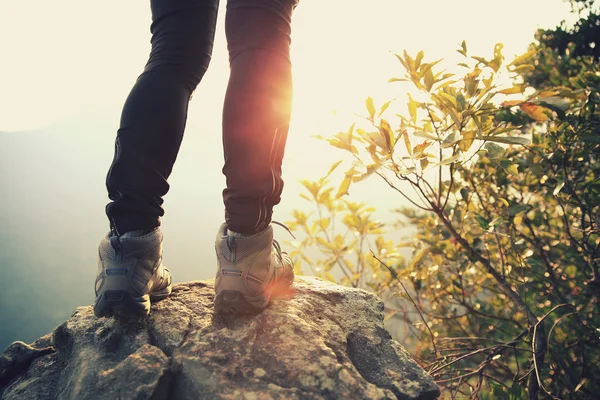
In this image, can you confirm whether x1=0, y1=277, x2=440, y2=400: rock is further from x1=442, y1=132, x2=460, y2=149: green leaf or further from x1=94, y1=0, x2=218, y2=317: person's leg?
x1=442, y1=132, x2=460, y2=149: green leaf

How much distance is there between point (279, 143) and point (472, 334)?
2.52 metres

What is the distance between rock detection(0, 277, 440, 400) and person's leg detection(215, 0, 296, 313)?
0.14m

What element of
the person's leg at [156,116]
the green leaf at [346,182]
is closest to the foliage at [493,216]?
the green leaf at [346,182]

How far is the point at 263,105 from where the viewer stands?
112 centimetres

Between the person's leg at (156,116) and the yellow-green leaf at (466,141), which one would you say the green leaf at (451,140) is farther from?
the person's leg at (156,116)

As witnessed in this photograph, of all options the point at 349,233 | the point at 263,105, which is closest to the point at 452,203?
the point at 349,233

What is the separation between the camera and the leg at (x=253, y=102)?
3.68 ft

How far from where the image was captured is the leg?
1122mm

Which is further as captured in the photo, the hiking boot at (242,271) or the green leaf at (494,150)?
A: the hiking boot at (242,271)

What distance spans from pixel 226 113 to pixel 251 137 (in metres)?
0.11

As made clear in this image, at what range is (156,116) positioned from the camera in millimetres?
1122

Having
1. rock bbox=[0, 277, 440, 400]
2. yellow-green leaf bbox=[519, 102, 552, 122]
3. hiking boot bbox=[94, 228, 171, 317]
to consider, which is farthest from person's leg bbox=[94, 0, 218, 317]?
yellow-green leaf bbox=[519, 102, 552, 122]

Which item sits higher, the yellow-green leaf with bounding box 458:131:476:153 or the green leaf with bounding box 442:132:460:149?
the yellow-green leaf with bounding box 458:131:476:153

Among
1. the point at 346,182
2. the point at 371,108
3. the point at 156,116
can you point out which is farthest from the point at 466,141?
the point at 156,116
